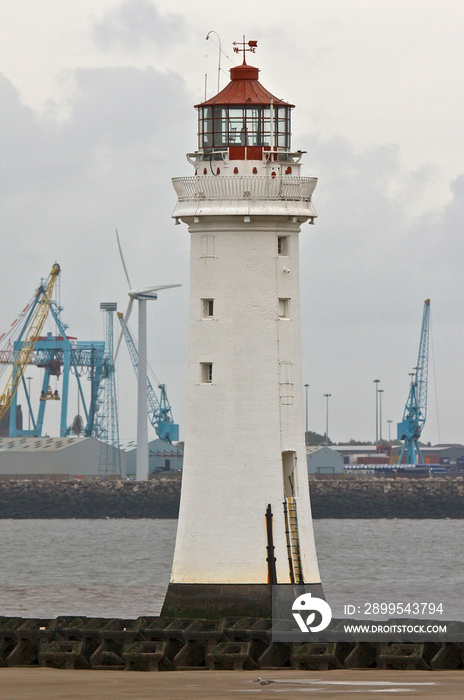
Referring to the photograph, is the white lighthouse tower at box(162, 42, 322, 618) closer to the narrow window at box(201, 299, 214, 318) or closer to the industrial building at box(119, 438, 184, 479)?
the narrow window at box(201, 299, 214, 318)

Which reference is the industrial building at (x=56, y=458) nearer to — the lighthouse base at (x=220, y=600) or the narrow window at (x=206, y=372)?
the lighthouse base at (x=220, y=600)

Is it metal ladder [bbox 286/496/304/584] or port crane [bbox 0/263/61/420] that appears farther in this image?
port crane [bbox 0/263/61/420]

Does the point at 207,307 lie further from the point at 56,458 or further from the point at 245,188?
the point at 56,458

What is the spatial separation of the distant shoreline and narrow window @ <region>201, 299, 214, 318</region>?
98637mm

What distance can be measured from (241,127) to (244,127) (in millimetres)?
62

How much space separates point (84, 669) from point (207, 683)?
2.65m

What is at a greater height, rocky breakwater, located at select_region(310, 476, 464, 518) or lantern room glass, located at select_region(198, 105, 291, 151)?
lantern room glass, located at select_region(198, 105, 291, 151)

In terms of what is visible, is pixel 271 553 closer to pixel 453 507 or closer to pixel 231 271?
pixel 231 271

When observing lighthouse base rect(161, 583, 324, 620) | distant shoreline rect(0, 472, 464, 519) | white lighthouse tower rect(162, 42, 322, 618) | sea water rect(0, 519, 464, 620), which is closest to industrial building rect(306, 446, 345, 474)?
distant shoreline rect(0, 472, 464, 519)

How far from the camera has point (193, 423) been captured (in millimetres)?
28078

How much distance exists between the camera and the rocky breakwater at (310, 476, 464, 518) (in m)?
129

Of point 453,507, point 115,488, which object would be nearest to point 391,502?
point 453,507
